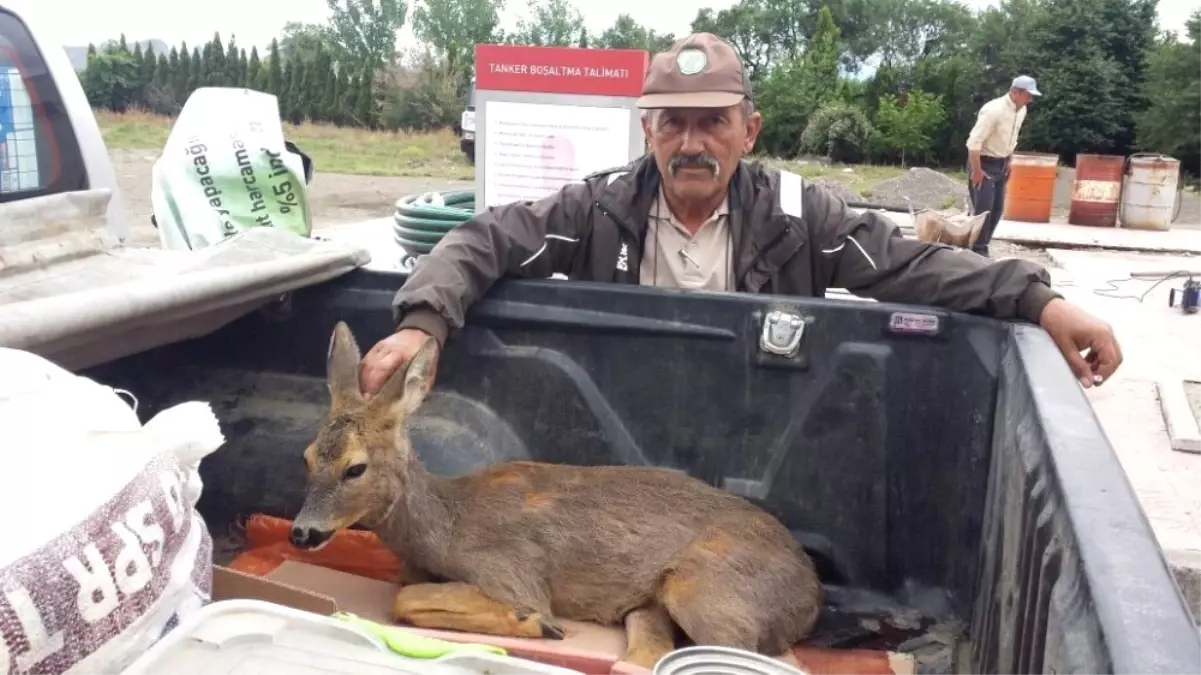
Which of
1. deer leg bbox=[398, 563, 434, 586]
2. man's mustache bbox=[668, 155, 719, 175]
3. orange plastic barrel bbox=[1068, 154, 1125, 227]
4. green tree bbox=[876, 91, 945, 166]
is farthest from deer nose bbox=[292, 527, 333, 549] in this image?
green tree bbox=[876, 91, 945, 166]

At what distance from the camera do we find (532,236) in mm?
3660

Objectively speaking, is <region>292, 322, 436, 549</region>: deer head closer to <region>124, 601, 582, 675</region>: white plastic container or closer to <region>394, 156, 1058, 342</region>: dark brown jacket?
<region>394, 156, 1058, 342</region>: dark brown jacket

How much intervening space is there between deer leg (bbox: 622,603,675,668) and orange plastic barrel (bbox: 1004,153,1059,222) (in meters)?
17.4

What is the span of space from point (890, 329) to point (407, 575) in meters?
1.54

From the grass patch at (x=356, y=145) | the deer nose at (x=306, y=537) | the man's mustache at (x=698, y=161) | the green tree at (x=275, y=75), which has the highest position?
the green tree at (x=275, y=75)

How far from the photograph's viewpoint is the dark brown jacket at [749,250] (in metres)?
3.15

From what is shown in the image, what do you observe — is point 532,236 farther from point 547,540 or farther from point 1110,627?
point 1110,627

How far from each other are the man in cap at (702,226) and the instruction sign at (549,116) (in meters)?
1.17

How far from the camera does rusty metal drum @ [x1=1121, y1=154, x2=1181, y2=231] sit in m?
17.9

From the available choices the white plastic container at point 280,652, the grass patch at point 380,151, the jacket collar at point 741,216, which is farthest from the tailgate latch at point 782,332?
the grass patch at point 380,151

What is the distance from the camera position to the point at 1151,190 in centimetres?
1798

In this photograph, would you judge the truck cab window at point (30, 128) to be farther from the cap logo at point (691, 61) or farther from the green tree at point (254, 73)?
the green tree at point (254, 73)

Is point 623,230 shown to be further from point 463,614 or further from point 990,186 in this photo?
point 990,186

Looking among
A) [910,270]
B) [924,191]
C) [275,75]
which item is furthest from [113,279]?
[275,75]
